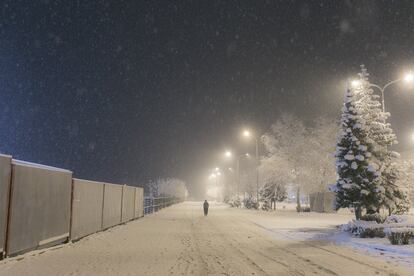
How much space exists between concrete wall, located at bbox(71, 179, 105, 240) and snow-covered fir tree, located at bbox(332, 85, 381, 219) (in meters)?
12.9

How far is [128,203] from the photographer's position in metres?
32.2

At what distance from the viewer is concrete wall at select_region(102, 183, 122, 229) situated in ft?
79.4

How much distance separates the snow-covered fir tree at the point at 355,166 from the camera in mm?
25750

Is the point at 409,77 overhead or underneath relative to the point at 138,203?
overhead

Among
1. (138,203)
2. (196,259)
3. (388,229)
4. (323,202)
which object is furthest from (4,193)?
(323,202)

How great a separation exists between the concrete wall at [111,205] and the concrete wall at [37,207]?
6.63 metres

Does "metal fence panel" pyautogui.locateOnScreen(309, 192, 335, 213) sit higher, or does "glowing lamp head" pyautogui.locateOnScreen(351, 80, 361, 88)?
"glowing lamp head" pyautogui.locateOnScreen(351, 80, 361, 88)

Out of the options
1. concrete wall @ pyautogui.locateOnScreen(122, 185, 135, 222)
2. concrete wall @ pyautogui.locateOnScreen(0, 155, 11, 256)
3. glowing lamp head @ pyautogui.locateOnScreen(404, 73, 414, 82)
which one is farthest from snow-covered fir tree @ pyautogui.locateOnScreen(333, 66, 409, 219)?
concrete wall @ pyautogui.locateOnScreen(0, 155, 11, 256)

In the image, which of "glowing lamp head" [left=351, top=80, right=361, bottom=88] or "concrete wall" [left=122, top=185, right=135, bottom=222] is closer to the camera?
"glowing lamp head" [left=351, top=80, right=361, bottom=88]

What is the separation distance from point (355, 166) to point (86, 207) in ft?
47.0

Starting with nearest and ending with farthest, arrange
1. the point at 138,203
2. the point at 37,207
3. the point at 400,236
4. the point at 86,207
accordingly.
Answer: the point at 37,207, the point at 400,236, the point at 86,207, the point at 138,203

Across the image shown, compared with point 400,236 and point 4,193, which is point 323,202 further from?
point 4,193

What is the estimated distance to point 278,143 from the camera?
181 feet

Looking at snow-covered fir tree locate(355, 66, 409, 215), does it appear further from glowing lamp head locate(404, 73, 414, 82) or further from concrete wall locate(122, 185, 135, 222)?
concrete wall locate(122, 185, 135, 222)
